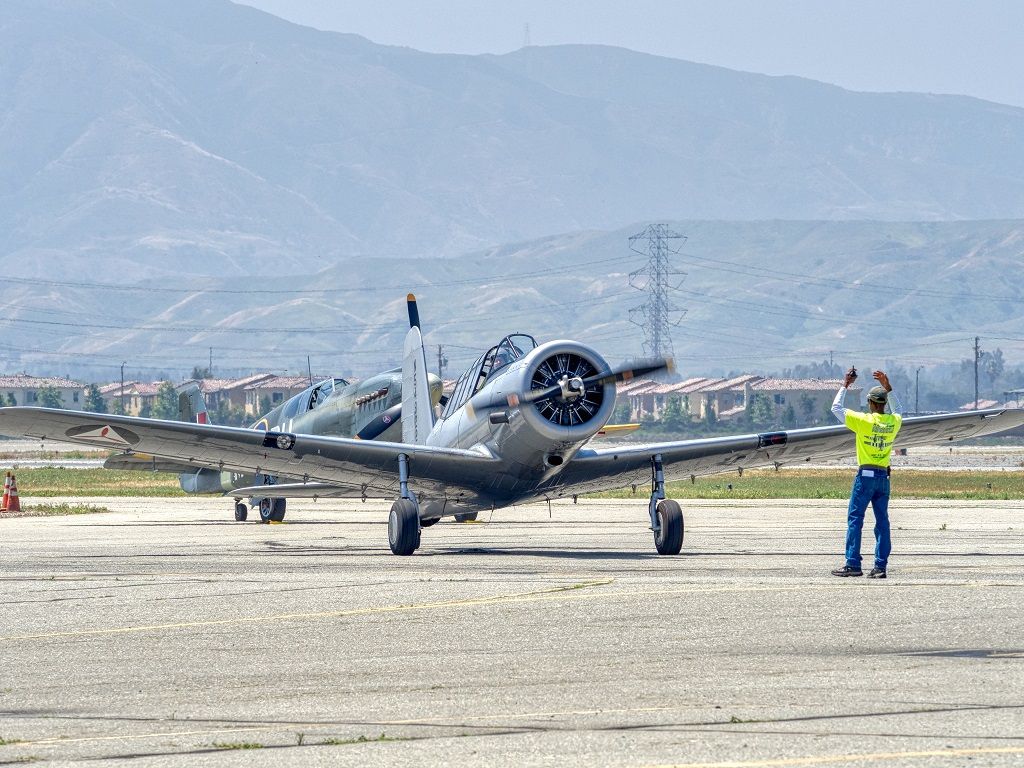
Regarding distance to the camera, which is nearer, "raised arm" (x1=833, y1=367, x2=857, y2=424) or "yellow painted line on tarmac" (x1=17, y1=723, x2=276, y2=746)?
"yellow painted line on tarmac" (x1=17, y1=723, x2=276, y2=746)

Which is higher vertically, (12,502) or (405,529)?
(12,502)

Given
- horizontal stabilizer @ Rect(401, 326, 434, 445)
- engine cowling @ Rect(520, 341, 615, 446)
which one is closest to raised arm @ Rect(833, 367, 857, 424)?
engine cowling @ Rect(520, 341, 615, 446)

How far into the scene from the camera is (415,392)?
94.6 feet

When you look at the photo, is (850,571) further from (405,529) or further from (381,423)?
(381,423)

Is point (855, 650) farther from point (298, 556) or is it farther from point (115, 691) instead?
point (298, 556)

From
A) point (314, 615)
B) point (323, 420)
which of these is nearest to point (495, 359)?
point (314, 615)

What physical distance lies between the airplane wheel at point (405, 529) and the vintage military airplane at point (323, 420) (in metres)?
10.3

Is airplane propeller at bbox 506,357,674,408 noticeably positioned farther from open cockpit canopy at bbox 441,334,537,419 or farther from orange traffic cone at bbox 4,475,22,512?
orange traffic cone at bbox 4,475,22,512

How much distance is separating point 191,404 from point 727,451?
23.2 metres

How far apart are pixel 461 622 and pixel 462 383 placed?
488 inches

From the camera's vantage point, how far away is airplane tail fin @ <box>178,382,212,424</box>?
44.0m

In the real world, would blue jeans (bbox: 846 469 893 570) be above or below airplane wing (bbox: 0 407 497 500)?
below

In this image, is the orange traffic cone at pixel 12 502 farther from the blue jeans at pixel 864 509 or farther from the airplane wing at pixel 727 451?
the blue jeans at pixel 864 509

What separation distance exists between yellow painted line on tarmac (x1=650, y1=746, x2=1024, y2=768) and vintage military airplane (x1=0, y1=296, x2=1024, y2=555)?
13.9 metres
